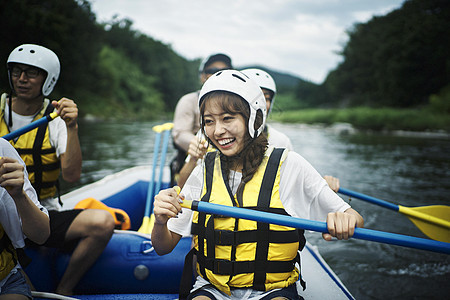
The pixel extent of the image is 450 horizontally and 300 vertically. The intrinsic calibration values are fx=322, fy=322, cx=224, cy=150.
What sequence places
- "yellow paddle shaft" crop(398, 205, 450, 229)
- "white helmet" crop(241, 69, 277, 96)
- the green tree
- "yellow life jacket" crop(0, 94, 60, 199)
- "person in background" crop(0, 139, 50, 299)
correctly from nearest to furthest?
"person in background" crop(0, 139, 50, 299)
"yellow paddle shaft" crop(398, 205, 450, 229)
"yellow life jacket" crop(0, 94, 60, 199)
"white helmet" crop(241, 69, 277, 96)
the green tree

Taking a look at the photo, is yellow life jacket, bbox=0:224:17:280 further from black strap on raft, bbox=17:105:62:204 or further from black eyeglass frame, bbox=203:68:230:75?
black eyeglass frame, bbox=203:68:230:75

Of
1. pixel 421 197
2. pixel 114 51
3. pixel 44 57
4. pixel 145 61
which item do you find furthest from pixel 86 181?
pixel 145 61

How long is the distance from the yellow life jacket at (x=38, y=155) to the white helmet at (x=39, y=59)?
24 centimetres

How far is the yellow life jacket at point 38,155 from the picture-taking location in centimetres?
201

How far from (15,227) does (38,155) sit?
0.74 m

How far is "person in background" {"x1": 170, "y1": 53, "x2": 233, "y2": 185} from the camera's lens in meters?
2.96

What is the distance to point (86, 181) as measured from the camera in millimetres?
6672

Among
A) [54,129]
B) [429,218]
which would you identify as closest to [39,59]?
[54,129]

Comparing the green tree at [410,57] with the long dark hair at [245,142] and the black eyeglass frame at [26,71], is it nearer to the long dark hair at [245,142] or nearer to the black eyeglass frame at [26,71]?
the long dark hair at [245,142]

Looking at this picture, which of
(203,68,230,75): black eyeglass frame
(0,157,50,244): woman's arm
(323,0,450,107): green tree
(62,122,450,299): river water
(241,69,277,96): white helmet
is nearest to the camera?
(0,157,50,244): woman's arm

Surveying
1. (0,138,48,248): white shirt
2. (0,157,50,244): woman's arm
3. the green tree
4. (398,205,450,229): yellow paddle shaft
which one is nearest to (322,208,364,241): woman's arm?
(398,205,450,229): yellow paddle shaft

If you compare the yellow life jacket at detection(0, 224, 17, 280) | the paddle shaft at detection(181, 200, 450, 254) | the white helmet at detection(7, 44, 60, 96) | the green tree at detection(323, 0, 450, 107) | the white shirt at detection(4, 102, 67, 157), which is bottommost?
the yellow life jacket at detection(0, 224, 17, 280)

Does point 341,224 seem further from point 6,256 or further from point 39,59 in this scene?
point 39,59

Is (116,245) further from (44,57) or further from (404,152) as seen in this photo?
(404,152)
